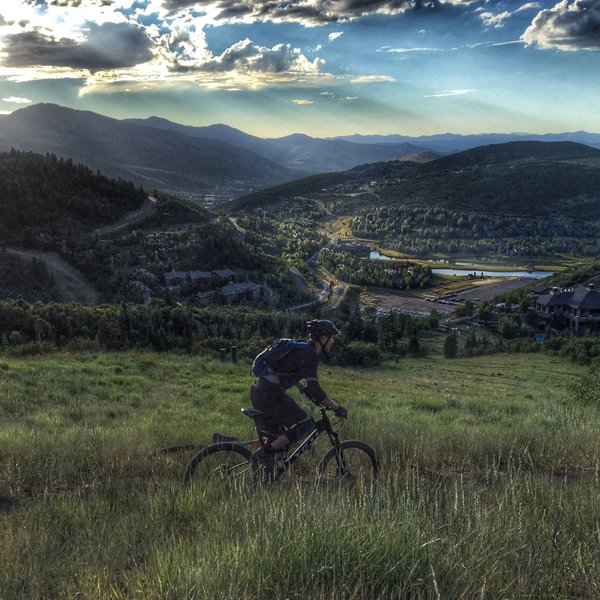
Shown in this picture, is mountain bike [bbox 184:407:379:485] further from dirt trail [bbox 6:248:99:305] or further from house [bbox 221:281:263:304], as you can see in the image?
house [bbox 221:281:263:304]

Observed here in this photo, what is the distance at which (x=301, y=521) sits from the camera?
3.38 m

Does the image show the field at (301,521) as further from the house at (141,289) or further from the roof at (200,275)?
the roof at (200,275)

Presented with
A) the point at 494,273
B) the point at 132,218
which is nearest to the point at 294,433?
the point at 132,218

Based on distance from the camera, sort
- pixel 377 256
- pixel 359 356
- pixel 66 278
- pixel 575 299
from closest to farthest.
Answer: pixel 359 356, pixel 66 278, pixel 575 299, pixel 377 256

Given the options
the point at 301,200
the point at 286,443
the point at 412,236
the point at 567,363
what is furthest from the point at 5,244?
the point at 301,200

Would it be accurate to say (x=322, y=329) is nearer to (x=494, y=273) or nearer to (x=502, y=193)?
(x=494, y=273)

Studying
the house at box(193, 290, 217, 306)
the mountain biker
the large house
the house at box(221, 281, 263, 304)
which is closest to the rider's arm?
the mountain biker

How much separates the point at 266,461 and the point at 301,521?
1643mm

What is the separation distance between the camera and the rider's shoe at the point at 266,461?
16.3ft

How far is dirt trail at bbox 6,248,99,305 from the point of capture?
45.6 m

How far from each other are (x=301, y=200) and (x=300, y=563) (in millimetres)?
183695

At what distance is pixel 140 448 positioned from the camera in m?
5.98

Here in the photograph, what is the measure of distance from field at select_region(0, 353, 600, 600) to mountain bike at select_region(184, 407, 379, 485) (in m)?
0.18

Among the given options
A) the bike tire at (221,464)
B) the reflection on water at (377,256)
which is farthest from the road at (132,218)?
the bike tire at (221,464)
